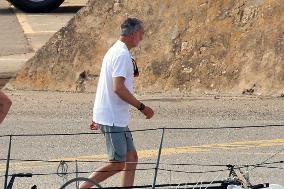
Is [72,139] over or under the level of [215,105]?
under

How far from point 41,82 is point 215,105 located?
124 inches

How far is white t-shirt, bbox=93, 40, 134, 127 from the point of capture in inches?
303

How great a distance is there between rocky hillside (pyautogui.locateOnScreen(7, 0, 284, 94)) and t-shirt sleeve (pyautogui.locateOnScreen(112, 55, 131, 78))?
763 centimetres

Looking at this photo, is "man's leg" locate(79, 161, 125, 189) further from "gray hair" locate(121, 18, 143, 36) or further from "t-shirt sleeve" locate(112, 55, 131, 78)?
"gray hair" locate(121, 18, 143, 36)

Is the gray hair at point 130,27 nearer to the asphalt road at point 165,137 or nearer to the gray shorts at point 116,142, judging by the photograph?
the gray shorts at point 116,142

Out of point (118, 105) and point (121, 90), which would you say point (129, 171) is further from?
point (121, 90)

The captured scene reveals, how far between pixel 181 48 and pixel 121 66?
829 cm

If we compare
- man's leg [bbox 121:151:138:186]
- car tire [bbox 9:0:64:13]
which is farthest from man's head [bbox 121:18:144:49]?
car tire [bbox 9:0:64:13]

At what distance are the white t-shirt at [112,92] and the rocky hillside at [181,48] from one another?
7560 mm

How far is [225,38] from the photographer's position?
1577cm

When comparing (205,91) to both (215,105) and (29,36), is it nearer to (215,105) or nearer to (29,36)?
(215,105)

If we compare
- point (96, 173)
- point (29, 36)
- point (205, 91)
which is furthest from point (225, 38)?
point (96, 173)

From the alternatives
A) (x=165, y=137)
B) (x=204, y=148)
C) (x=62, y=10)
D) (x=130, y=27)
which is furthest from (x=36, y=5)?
(x=130, y=27)

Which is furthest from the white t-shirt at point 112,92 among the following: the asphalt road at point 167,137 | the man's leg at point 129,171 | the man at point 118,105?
the asphalt road at point 167,137
